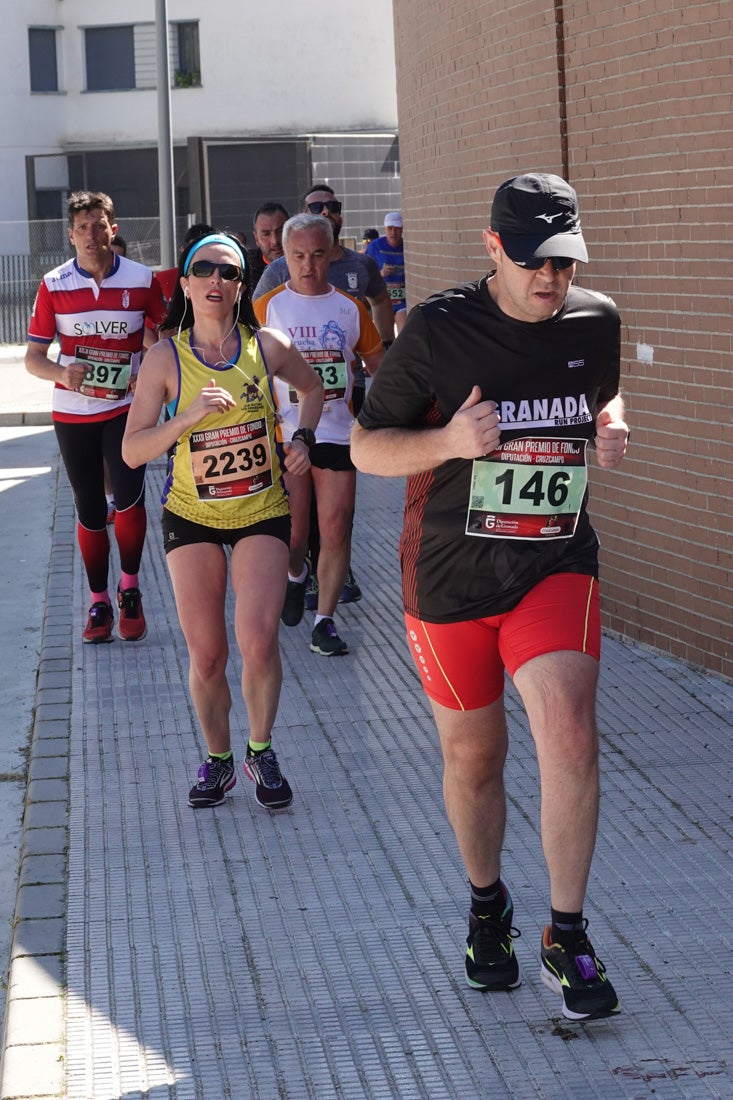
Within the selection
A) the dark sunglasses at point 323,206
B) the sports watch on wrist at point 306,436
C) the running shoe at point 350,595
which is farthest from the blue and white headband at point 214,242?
the dark sunglasses at point 323,206

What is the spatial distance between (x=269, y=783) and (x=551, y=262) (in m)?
2.65

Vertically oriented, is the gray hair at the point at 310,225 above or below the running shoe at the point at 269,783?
above

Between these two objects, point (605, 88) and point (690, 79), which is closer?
point (690, 79)

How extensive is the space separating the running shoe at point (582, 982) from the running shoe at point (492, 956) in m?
0.25

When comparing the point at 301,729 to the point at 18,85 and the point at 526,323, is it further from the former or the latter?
the point at 18,85

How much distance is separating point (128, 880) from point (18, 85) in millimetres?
42546

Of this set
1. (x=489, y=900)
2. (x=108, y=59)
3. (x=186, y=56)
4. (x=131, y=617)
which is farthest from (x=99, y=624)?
(x=108, y=59)

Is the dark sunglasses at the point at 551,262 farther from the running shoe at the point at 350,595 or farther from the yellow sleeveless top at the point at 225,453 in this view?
the running shoe at the point at 350,595

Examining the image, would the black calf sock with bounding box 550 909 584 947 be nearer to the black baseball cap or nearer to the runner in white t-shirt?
the black baseball cap

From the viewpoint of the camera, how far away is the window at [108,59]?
147 feet

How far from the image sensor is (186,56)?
43719 millimetres

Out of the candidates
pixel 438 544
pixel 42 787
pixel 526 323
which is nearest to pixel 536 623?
pixel 438 544

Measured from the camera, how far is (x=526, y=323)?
13.1 feet

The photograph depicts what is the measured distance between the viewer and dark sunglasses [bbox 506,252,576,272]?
3848mm
